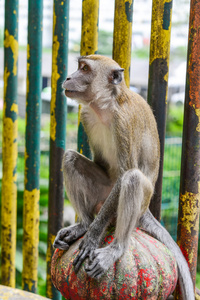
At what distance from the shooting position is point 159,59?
9.16ft

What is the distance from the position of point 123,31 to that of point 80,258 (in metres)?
1.66

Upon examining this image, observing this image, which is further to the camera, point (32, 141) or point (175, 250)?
point (32, 141)

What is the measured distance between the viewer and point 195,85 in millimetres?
2580

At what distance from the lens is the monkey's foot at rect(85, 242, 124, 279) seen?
7.36 ft

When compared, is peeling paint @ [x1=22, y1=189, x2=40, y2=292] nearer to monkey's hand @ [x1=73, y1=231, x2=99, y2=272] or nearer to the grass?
monkey's hand @ [x1=73, y1=231, x2=99, y2=272]

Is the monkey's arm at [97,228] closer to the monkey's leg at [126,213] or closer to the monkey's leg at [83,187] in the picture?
the monkey's leg at [126,213]

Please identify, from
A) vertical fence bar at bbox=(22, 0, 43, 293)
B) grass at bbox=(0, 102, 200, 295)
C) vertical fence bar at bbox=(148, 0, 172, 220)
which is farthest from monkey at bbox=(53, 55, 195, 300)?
grass at bbox=(0, 102, 200, 295)

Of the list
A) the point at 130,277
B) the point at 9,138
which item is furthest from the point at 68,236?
the point at 9,138

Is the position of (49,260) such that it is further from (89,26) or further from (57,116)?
(89,26)

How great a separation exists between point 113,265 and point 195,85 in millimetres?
1297

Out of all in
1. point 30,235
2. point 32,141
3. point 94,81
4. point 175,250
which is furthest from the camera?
point 30,235

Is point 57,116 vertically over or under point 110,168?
over

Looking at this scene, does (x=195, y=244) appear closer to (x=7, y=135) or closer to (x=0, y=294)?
(x=0, y=294)

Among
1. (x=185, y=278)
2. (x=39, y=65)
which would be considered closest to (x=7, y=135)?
(x=39, y=65)
